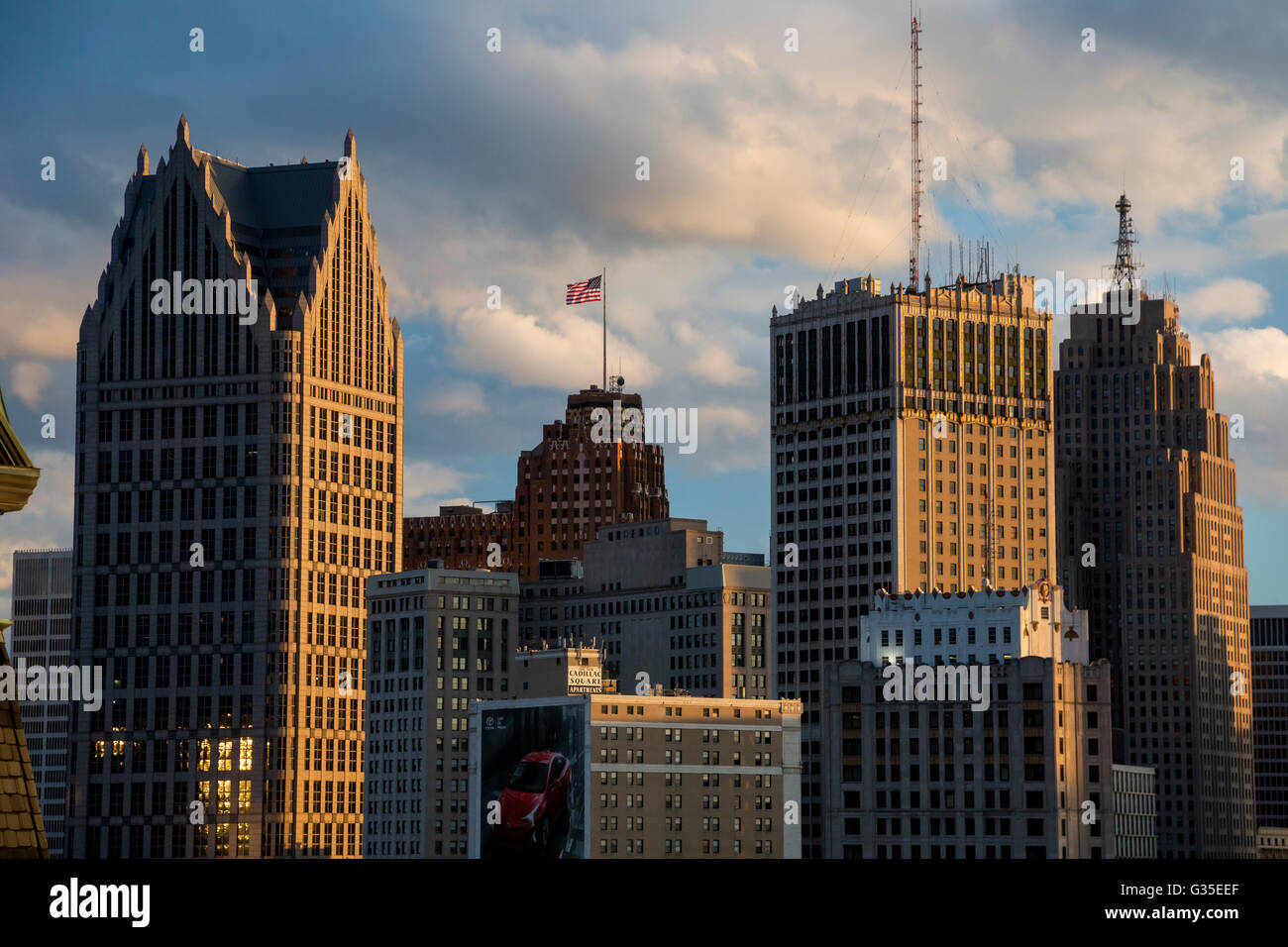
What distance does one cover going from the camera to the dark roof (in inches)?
1304

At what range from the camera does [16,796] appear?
109 ft

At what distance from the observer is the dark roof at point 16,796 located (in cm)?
3312
